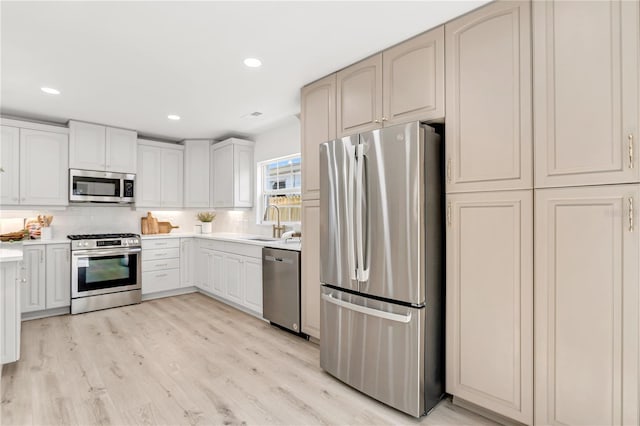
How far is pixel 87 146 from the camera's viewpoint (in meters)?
4.41

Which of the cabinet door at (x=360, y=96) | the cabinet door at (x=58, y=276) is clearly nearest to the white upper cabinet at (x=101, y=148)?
the cabinet door at (x=58, y=276)

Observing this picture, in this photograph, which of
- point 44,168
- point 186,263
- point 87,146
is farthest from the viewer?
point 186,263

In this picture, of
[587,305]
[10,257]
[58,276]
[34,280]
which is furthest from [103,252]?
[587,305]

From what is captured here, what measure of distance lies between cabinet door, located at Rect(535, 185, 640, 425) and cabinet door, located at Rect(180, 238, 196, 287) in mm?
4620

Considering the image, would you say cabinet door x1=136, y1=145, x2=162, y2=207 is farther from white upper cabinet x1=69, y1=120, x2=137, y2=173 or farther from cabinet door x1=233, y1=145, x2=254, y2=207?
cabinet door x1=233, y1=145, x2=254, y2=207

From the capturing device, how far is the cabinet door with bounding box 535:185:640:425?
1.53 metres

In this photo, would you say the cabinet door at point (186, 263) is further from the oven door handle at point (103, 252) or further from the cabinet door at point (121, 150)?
the cabinet door at point (121, 150)

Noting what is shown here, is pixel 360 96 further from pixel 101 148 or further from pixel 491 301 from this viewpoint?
pixel 101 148

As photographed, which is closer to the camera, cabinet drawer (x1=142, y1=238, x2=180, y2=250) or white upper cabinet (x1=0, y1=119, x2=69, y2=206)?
white upper cabinet (x1=0, y1=119, x2=69, y2=206)

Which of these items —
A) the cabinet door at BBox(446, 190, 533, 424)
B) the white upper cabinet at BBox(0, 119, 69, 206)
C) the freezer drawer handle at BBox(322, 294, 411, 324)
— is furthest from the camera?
the white upper cabinet at BBox(0, 119, 69, 206)

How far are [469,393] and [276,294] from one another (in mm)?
2025

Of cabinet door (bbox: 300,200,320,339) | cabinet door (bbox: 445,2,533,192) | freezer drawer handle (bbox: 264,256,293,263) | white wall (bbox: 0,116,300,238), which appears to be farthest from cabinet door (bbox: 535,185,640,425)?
white wall (bbox: 0,116,300,238)

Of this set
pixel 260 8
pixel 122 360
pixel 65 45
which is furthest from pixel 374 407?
pixel 65 45

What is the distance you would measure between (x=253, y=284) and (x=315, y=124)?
6.59 feet
